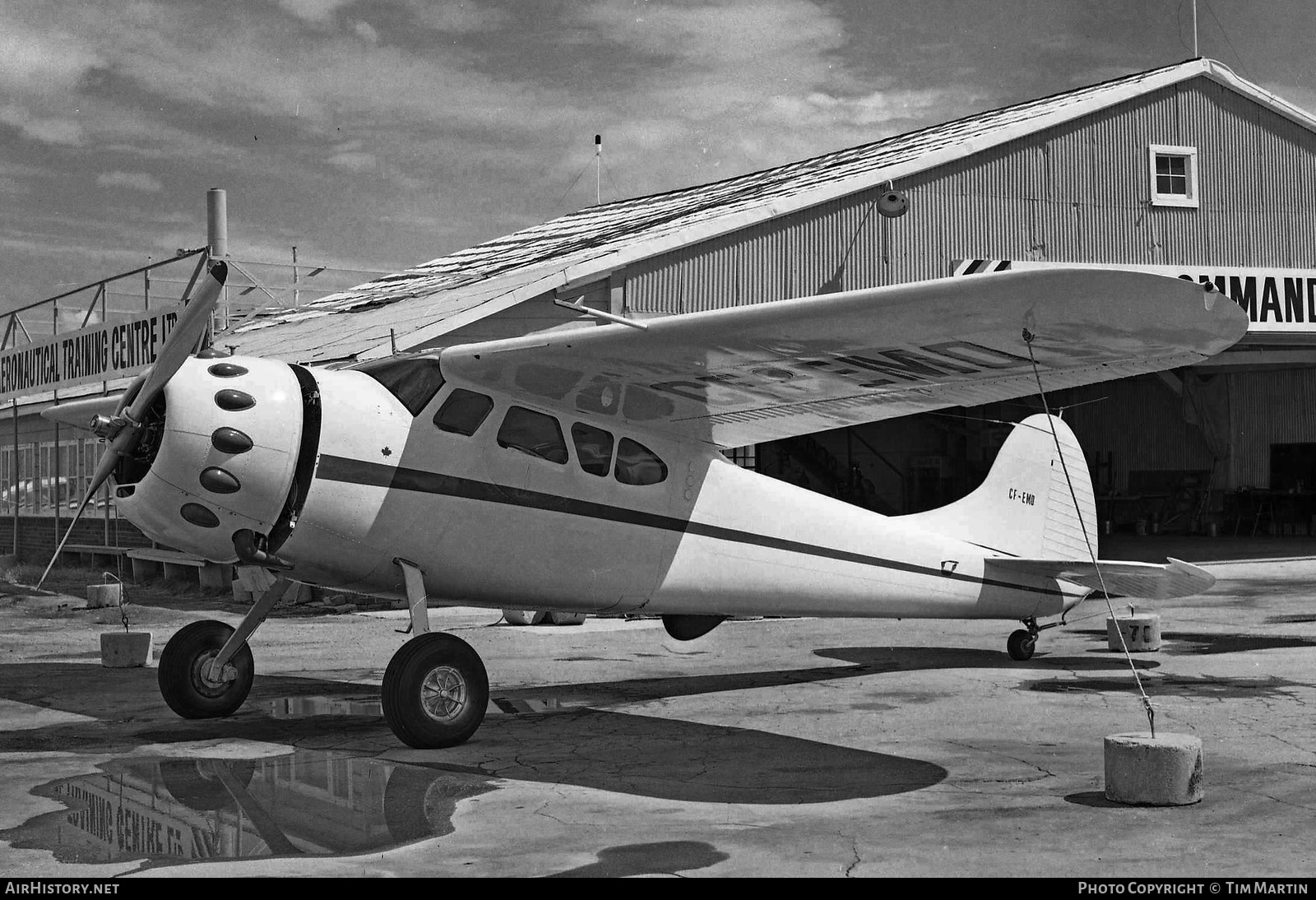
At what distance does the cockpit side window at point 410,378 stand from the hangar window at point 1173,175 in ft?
64.9

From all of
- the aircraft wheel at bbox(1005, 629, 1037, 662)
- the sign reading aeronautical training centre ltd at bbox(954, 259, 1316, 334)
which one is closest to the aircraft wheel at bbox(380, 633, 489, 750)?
the aircraft wheel at bbox(1005, 629, 1037, 662)

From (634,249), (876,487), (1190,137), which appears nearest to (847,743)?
(634,249)

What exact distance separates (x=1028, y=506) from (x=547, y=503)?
18.2 ft

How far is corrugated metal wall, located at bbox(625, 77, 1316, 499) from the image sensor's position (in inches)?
850

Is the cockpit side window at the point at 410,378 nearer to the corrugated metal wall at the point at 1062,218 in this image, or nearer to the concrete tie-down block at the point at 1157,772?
the concrete tie-down block at the point at 1157,772

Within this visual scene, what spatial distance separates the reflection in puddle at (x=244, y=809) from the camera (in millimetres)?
6004

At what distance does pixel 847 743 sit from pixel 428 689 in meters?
2.86

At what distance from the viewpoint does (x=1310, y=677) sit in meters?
11.2

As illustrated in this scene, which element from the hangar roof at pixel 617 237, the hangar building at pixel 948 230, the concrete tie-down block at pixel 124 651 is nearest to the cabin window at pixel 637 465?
the concrete tie-down block at pixel 124 651

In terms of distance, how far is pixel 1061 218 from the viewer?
79.4 feet

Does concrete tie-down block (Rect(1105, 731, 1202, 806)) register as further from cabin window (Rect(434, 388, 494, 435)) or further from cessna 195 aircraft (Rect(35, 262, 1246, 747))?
cabin window (Rect(434, 388, 494, 435))

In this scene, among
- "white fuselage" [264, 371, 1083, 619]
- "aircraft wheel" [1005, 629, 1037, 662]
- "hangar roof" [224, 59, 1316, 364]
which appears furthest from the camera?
"hangar roof" [224, 59, 1316, 364]

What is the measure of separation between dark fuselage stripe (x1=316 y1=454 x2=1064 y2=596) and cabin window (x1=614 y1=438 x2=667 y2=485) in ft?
0.85

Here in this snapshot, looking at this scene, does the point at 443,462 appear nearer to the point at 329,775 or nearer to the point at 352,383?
the point at 352,383
